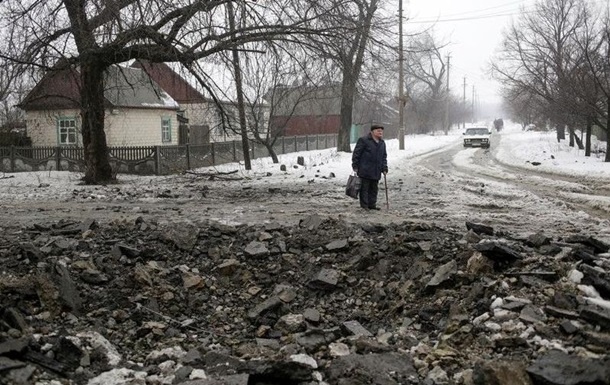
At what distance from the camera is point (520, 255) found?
5.74 metres

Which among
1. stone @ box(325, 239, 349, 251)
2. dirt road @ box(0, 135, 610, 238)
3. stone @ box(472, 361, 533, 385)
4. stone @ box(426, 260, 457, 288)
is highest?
dirt road @ box(0, 135, 610, 238)

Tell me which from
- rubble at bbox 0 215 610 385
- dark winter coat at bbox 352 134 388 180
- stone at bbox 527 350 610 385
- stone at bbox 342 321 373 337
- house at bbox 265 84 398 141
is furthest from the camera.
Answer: house at bbox 265 84 398 141

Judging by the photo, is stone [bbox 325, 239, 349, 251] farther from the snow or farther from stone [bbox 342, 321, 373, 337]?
the snow

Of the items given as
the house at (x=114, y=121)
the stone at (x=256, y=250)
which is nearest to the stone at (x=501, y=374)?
the stone at (x=256, y=250)

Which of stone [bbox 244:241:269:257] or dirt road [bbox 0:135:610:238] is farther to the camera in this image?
dirt road [bbox 0:135:610:238]

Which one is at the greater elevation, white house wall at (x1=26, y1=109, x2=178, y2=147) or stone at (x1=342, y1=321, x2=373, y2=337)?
white house wall at (x1=26, y1=109, x2=178, y2=147)

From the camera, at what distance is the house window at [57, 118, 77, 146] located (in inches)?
1088

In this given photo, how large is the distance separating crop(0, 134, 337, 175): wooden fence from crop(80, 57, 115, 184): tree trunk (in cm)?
337

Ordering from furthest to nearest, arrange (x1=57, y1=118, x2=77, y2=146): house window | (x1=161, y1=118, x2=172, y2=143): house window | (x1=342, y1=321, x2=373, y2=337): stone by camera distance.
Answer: (x1=161, y1=118, x2=172, y2=143): house window
(x1=57, y1=118, x2=77, y2=146): house window
(x1=342, y1=321, x2=373, y2=337): stone

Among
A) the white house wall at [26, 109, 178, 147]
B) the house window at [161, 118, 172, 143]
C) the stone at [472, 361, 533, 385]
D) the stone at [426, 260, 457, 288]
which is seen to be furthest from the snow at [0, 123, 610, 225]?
the house window at [161, 118, 172, 143]

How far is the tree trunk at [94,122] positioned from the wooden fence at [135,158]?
3369mm

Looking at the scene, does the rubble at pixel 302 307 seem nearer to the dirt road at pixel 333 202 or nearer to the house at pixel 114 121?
the dirt road at pixel 333 202

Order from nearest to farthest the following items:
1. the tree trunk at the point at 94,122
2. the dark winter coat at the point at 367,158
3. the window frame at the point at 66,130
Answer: the dark winter coat at the point at 367,158, the tree trunk at the point at 94,122, the window frame at the point at 66,130

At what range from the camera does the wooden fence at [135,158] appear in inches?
803
